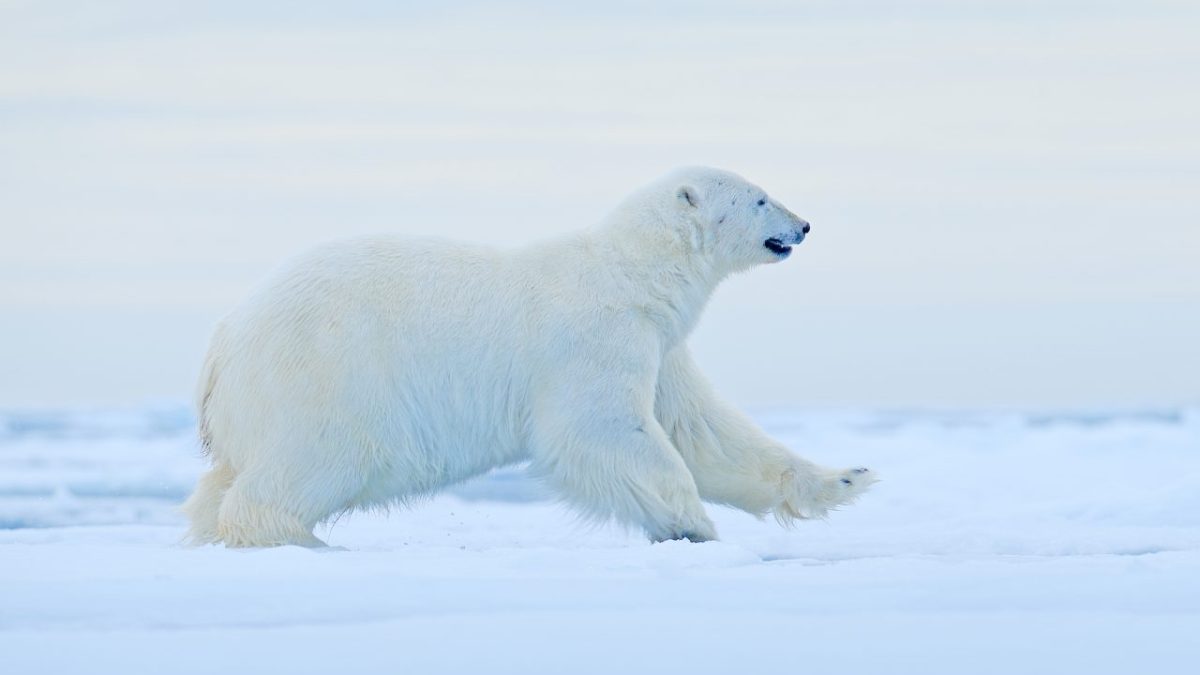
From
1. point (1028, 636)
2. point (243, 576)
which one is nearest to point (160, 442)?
point (243, 576)

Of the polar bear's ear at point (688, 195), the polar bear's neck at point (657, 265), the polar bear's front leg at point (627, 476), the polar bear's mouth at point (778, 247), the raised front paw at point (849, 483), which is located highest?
the polar bear's ear at point (688, 195)

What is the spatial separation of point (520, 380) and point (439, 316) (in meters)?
0.33

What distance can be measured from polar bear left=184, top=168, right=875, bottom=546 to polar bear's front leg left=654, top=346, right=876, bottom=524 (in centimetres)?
35

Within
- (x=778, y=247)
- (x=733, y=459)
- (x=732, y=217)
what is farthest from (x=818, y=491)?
(x=732, y=217)

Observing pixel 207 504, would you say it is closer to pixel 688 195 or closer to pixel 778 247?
pixel 688 195

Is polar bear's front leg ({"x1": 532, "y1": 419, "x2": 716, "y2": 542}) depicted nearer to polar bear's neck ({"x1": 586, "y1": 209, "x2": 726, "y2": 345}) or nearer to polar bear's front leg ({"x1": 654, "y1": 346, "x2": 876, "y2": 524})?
polar bear's neck ({"x1": 586, "y1": 209, "x2": 726, "y2": 345})

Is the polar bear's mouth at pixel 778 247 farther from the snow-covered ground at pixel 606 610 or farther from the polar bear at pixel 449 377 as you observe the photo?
the snow-covered ground at pixel 606 610

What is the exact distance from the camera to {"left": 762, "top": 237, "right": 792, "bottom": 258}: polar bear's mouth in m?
5.41

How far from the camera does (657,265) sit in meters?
5.21

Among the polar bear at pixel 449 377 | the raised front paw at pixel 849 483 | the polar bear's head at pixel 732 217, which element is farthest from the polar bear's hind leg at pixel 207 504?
the raised front paw at pixel 849 483

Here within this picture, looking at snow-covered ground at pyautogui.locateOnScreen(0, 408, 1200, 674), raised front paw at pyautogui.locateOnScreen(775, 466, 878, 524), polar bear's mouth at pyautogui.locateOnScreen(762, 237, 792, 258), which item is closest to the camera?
snow-covered ground at pyautogui.locateOnScreen(0, 408, 1200, 674)

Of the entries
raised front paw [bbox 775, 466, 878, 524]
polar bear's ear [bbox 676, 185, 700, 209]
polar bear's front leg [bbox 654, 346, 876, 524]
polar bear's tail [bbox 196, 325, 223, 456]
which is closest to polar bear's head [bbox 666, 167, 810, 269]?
polar bear's ear [bbox 676, 185, 700, 209]

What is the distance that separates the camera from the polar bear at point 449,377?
488cm

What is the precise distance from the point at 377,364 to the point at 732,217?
1.31 metres
